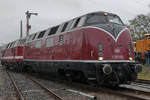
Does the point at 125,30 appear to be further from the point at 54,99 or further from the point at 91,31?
the point at 54,99

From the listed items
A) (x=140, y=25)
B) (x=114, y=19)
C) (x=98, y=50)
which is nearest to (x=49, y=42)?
(x=114, y=19)

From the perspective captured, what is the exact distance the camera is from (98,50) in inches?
346

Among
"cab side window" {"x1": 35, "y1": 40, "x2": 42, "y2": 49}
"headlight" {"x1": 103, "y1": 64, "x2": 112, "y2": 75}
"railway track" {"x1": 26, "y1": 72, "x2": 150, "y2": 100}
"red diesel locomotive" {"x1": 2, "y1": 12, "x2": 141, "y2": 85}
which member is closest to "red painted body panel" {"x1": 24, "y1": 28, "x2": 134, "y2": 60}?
"red diesel locomotive" {"x1": 2, "y1": 12, "x2": 141, "y2": 85}

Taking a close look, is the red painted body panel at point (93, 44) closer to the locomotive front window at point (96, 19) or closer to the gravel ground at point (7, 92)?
the locomotive front window at point (96, 19)

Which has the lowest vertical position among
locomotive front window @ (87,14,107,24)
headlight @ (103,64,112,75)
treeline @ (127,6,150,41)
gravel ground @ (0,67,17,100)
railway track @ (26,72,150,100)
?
gravel ground @ (0,67,17,100)

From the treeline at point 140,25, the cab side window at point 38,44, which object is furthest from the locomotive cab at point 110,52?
the treeline at point 140,25

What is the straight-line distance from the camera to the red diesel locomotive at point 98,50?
8656mm

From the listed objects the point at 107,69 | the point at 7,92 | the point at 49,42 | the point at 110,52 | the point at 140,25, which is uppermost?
the point at 140,25

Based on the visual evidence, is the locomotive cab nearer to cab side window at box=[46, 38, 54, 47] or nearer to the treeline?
cab side window at box=[46, 38, 54, 47]

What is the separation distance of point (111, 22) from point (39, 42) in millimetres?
6883

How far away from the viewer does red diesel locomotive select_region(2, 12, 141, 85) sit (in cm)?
866

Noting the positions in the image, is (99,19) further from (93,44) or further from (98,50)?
(98,50)

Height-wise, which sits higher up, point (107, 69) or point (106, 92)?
point (107, 69)

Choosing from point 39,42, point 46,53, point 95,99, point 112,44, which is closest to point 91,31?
point 112,44
